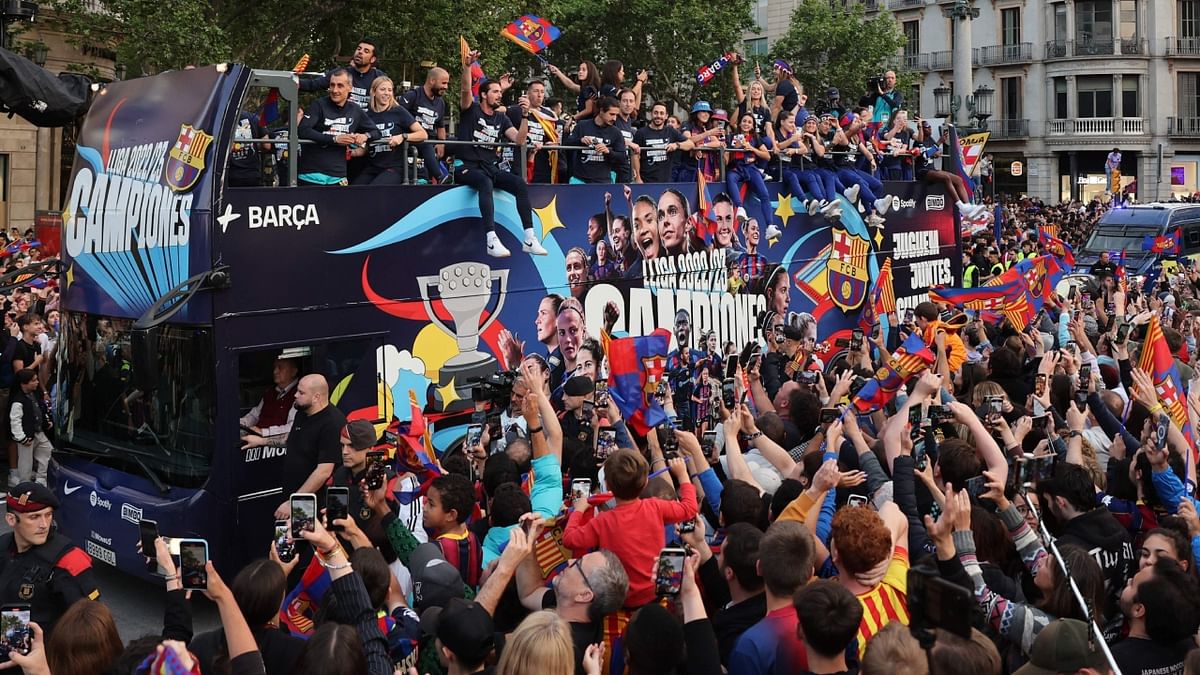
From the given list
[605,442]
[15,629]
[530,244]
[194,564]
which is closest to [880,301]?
[530,244]

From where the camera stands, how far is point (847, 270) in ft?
51.3

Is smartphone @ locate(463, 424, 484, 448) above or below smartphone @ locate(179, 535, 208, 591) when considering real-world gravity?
above

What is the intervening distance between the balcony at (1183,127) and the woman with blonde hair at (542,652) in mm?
61203

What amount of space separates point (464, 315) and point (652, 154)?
11.9ft

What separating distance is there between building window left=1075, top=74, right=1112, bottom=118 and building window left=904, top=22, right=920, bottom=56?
7988 millimetres

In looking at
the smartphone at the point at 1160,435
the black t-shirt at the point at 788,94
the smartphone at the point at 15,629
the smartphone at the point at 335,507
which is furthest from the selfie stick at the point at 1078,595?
the black t-shirt at the point at 788,94

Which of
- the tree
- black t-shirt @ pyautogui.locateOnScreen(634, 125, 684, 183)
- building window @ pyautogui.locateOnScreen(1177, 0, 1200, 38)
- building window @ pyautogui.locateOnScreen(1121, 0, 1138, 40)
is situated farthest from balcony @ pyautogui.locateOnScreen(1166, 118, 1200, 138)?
black t-shirt @ pyautogui.locateOnScreen(634, 125, 684, 183)

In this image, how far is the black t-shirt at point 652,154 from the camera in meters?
13.0

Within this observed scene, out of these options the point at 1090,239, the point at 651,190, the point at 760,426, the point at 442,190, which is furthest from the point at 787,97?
the point at 1090,239

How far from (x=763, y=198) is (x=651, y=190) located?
201cm

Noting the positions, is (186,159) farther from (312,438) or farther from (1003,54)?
(1003,54)

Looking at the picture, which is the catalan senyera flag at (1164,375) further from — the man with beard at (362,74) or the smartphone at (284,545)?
the man with beard at (362,74)

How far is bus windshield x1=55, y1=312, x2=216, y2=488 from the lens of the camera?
852 cm

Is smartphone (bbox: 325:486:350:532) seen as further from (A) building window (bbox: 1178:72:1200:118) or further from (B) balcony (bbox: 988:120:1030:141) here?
(A) building window (bbox: 1178:72:1200:118)
